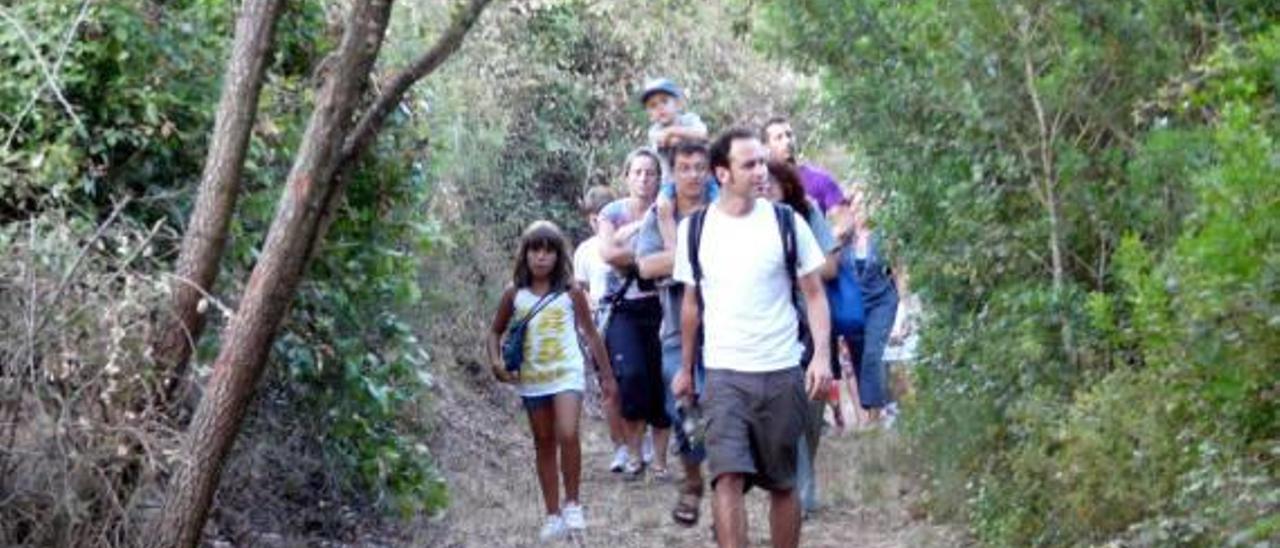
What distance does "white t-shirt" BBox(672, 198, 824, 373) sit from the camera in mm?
8555

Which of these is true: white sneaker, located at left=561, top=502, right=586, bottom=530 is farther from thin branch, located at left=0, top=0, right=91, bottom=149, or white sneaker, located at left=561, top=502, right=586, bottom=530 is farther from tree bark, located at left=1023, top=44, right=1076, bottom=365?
thin branch, located at left=0, top=0, right=91, bottom=149

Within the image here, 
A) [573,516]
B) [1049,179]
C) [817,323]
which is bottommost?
[573,516]

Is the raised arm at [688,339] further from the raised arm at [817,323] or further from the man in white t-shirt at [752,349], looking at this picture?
the raised arm at [817,323]

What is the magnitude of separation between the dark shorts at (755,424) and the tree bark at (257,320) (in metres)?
2.06

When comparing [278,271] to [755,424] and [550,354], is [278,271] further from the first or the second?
[550,354]

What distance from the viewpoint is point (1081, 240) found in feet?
33.0

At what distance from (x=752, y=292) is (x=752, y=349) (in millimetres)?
220

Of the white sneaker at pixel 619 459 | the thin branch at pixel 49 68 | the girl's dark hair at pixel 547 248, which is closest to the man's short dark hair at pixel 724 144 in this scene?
the girl's dark hair at pixel 547 248

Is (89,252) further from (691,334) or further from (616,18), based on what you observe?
(616,18)

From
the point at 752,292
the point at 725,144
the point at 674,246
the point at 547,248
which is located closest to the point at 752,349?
the point at 752,292

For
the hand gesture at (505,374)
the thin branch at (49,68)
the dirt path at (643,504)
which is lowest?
the dirt path at (643,504)

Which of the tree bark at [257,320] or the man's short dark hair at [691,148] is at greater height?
the man's short dark hair at [691,148]

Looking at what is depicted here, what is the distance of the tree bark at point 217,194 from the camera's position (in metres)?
7.25

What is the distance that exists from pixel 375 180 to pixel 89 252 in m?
2.90
